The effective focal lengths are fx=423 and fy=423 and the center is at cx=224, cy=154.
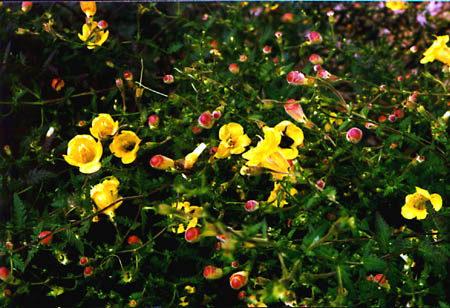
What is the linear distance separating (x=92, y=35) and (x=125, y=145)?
46 centimetres

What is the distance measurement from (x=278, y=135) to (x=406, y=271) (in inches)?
16.4

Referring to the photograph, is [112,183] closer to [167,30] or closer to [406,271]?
[406,271]

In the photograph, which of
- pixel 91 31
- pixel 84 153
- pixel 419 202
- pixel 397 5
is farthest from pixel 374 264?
pixel 397 5

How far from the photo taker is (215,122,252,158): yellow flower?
103cm

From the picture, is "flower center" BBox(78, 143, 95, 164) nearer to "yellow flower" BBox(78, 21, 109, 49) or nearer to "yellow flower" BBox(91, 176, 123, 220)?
"yellow flower" BBox(91, 176, 123, 220)

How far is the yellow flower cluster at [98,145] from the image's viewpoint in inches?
43.1

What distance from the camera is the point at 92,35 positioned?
1.39 metres

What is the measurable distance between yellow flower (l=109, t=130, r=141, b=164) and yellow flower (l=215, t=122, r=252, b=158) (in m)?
0.24

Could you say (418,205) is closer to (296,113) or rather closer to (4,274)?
(296,113)

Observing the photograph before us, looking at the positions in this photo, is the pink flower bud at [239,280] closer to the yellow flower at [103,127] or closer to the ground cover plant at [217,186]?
the ground cover plant at [217,186]

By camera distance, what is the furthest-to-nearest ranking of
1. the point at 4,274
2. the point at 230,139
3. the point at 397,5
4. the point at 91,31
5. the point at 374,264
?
1. the point at 397,5
2. the point at 91,31
3. the point at 230,139
4. the point at 4,274
5. the point at 374,264

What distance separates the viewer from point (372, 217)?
1124mm

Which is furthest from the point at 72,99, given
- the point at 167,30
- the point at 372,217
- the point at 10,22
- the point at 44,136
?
the point at 372,217

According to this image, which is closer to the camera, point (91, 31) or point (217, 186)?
point (217, 186)
